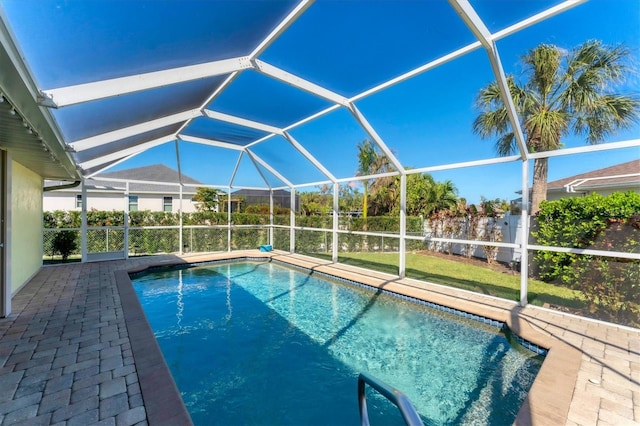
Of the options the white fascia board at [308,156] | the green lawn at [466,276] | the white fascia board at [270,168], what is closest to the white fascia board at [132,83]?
the white fascia board at [308,156]

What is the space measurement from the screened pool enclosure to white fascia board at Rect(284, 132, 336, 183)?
0.05 meters

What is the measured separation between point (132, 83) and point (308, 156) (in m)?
5.90

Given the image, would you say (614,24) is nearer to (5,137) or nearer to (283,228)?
(5,137)

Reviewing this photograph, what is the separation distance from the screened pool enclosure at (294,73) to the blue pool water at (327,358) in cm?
205

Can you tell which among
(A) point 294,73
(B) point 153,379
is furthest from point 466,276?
(B) point 153,379

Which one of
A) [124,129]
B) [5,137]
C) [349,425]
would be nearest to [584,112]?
[349,425]

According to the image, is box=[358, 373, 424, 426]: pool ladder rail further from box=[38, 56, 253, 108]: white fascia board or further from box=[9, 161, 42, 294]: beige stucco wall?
box=[9, 161, 42, 294]: beige stucco wall

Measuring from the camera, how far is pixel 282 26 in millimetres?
4020

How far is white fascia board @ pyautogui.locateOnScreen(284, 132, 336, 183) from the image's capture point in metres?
9.10

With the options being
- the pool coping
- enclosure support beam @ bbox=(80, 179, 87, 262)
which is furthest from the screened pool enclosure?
enclosure support beam @ bbox=(80, 179, 87, 262)

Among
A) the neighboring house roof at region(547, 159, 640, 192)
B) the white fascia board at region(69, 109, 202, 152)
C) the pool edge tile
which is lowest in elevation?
the pool edge tile

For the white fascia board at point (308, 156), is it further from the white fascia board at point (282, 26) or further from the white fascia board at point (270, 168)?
the white fascia board at point (282, 26)

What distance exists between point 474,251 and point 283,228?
8.40m

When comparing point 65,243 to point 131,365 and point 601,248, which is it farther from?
point 601,248
